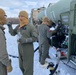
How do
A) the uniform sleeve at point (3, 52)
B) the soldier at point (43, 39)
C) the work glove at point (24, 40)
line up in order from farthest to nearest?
the soldier at point (43, 39) < the work glove at point (24, 40) < the uniform sleeve at point (3, 52)

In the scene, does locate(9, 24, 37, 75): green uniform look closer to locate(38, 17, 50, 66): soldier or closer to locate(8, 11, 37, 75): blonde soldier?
locate(8, 11, 37, 75): blonde soldier

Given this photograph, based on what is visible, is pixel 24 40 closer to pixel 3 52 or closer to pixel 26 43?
pixel 26 43

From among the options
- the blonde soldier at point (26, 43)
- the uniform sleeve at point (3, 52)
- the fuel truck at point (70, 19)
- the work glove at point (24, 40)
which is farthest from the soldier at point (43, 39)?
the uniform sleeve at point (3, 52)

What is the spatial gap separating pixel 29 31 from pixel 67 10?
190 cm

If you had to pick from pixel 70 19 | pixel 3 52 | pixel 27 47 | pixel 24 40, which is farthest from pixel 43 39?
pixel 3 52

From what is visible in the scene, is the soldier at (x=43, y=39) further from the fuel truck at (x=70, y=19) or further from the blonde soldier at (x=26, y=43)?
the blonde soldier at (x=26, y=43)

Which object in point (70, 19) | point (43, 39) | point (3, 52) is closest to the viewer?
point (3, 52)

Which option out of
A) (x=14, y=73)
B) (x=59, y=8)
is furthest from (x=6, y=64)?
(x=59, y=8)

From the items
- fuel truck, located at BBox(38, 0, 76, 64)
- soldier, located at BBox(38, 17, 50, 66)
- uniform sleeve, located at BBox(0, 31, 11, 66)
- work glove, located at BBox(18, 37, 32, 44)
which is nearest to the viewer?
uniform sleeve, located at BBox(0, 31, 11, 66)

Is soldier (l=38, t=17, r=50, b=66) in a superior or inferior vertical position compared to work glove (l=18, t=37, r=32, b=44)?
inferior

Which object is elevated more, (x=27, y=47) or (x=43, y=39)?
(x=27, y=47)

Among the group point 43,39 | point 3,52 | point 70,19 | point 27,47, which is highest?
Result: point 70,19

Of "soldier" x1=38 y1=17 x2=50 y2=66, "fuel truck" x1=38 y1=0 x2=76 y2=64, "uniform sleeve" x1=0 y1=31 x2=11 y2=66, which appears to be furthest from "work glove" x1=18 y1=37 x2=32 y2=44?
"soldier" x1=38 y1=17 x2=50 y2=66

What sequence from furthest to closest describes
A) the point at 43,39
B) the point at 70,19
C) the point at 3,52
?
the point at 43,39
the point at 70,19
the point at 3,52
